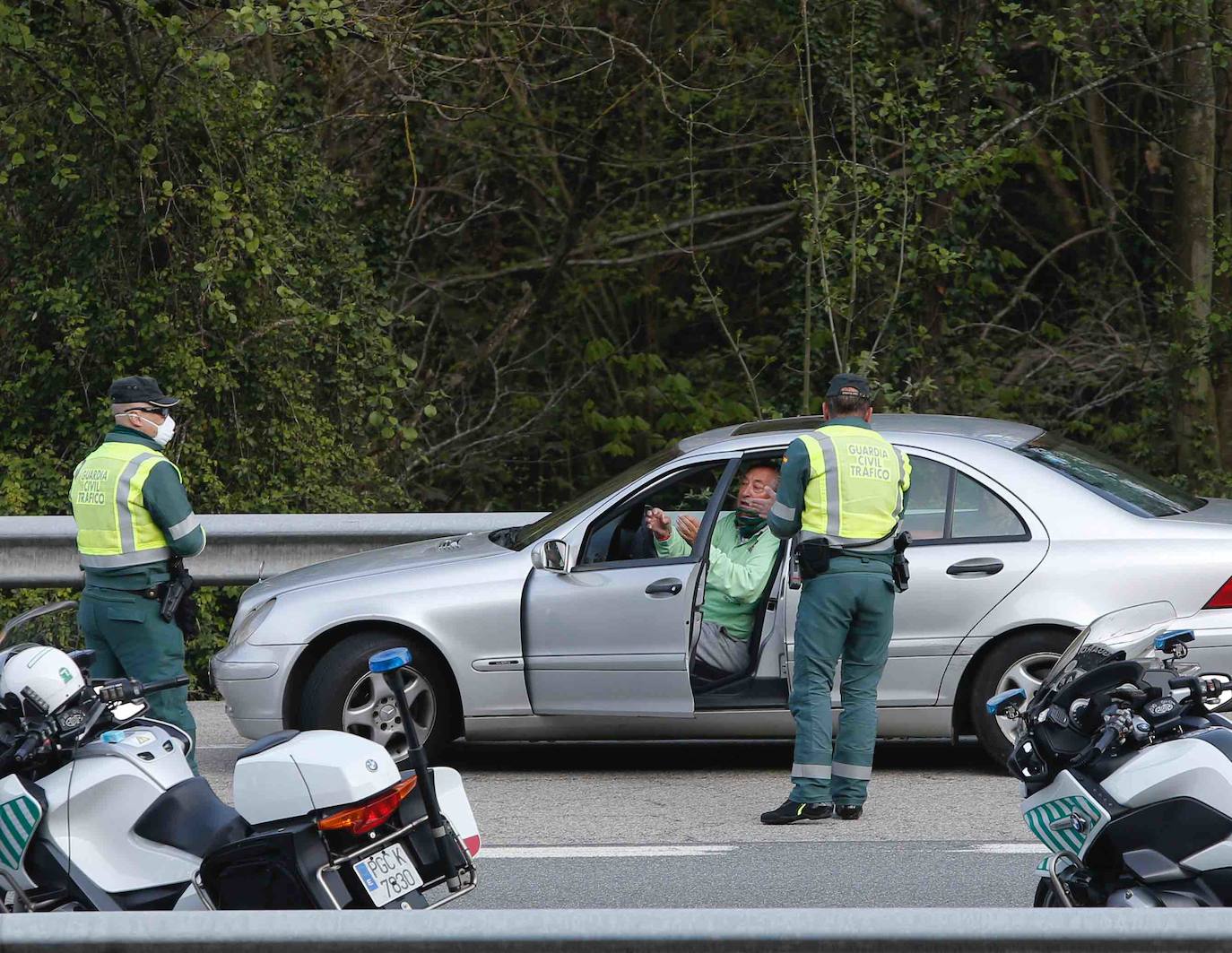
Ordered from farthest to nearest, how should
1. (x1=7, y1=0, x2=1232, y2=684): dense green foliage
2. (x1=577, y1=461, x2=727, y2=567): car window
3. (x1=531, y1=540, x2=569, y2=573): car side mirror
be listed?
(x1=7, y1=0, x2=1232, y2=684): dense green foliage
(x1=577, y1=461, x2=727, y2=567): car window
(x1=531, y1=540, x2=569, y2=573): car side mirror

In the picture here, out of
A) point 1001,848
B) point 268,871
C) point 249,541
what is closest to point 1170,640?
point 1001,848

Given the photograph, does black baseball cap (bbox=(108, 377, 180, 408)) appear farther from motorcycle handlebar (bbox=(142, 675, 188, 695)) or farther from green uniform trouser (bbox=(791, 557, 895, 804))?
green uniform trouser (bbox=(791, 557, 895, 804))

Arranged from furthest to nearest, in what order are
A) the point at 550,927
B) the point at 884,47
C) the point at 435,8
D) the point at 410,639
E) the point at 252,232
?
the point at 884,47, the point at 435,8, the point at 252,232, the point at 410,639, the point at 550,927

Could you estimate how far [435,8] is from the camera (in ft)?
43.5

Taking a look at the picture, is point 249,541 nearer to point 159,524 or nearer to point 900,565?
point 159,524

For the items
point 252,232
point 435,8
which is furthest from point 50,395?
point 435,8

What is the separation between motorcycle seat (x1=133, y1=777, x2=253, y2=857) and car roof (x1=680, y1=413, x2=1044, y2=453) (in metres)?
3.46

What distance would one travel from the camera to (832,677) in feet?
21.4

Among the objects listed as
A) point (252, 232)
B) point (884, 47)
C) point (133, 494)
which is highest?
point (884, 47)

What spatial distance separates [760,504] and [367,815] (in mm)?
3644

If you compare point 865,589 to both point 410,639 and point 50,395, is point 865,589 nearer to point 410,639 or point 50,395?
point 410,639

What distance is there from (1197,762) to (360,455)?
31.0 feet

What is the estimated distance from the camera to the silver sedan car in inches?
274

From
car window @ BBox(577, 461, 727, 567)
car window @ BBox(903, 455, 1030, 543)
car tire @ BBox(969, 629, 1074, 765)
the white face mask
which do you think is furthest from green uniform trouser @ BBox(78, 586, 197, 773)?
car tire @ BBox(969, 629, 1074, 765)
